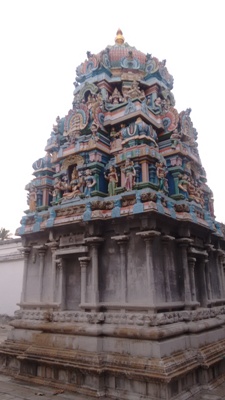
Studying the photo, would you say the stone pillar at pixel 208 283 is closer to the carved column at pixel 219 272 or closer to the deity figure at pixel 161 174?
the carved column at pixel 219 272

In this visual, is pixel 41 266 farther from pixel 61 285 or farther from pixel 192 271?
pixel 192 271

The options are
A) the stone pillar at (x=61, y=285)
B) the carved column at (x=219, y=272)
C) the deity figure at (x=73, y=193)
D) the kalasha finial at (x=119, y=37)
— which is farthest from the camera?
the kalasha finial at (x=119, y=37)

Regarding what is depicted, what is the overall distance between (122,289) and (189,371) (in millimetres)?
2860

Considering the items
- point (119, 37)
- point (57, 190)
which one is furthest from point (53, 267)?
point (119, 37)

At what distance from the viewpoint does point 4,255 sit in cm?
2373

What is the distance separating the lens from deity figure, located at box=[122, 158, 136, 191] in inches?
416

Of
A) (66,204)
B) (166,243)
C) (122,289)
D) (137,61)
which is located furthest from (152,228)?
(137,61)

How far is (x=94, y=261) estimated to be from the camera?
1035 cm

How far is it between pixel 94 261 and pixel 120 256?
891mm

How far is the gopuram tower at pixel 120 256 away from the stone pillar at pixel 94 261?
0.03 meters

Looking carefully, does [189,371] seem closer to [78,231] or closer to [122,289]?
[122,289]

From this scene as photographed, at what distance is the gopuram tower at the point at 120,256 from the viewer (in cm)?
877

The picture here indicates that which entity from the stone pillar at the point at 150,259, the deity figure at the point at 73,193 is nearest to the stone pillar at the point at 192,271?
the stone pillar at the point at 150,259

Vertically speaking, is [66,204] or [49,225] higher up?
[66,204]
